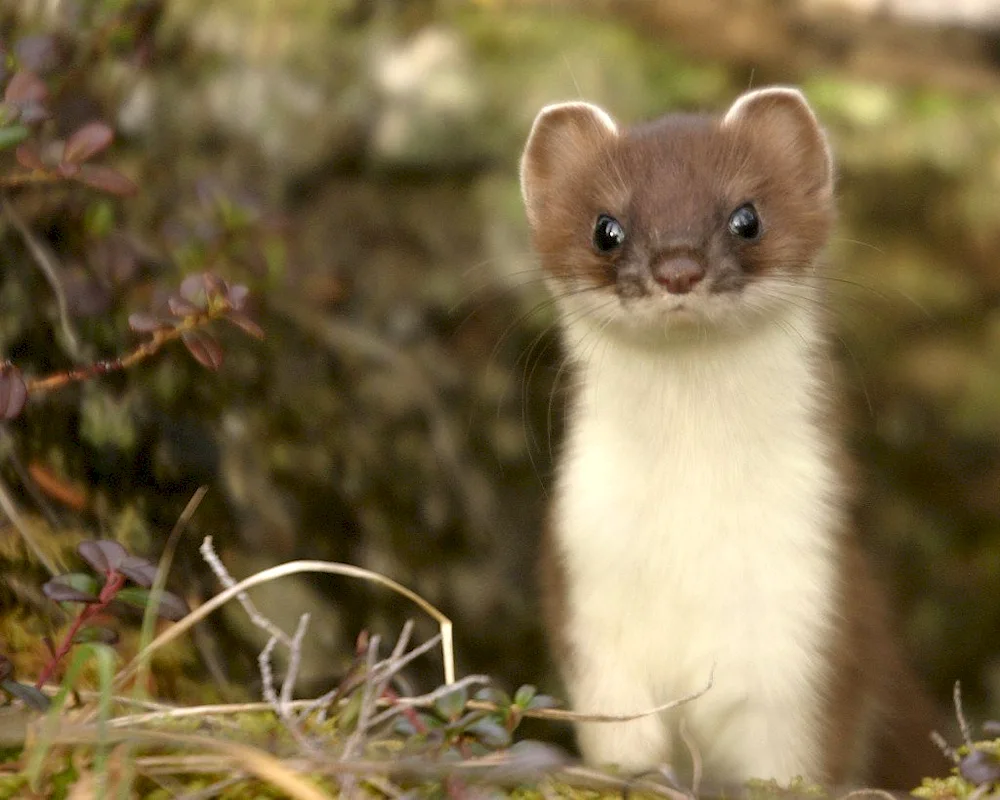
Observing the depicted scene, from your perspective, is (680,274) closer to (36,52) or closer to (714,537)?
(714,537)

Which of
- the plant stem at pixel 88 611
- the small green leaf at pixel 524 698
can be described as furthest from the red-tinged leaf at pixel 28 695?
the small green leaf at pixel 524 698

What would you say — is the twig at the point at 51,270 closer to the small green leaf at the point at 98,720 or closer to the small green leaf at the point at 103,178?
the small green leaf at the point at 103,178

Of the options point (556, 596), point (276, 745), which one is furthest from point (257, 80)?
point (276, 745)

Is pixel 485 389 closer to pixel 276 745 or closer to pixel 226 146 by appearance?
pixel 226 146

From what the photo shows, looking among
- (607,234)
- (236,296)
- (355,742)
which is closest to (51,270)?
(236,296)

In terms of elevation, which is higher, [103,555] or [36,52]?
[36,52]

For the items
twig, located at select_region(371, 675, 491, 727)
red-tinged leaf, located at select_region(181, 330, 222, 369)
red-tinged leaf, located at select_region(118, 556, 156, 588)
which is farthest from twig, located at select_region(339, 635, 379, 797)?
red-tinged leaf, located at select_region(181, 330, 222, 369)
